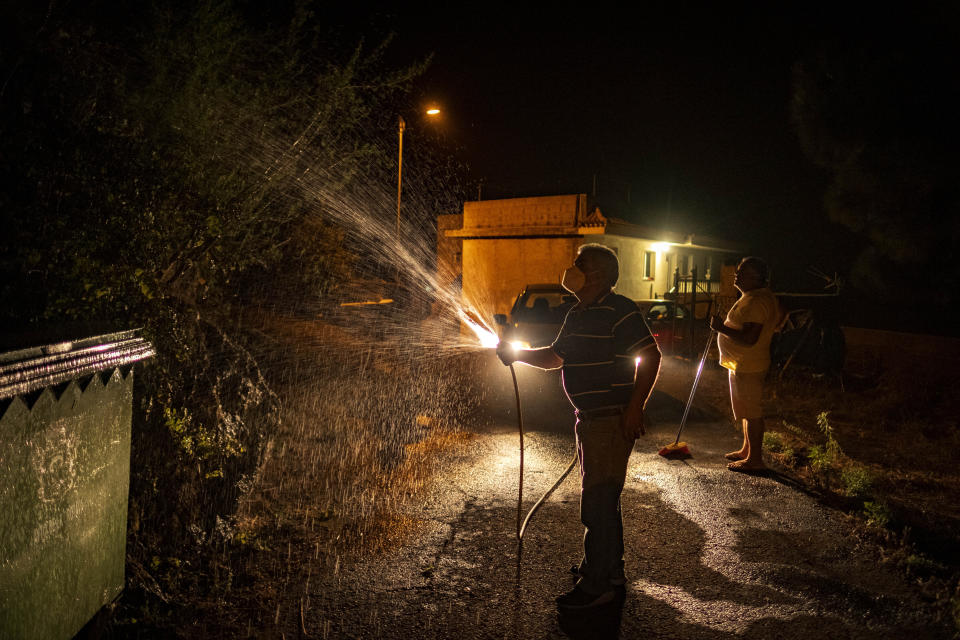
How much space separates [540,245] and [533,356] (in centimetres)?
1823

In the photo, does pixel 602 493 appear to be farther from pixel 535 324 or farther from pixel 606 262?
pixel 535 324

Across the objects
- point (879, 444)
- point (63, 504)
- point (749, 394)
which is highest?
point (749, 394)

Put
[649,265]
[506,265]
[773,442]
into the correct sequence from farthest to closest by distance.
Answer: [649,265] < [506,265] < [773,442]

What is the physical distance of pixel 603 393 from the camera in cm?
347

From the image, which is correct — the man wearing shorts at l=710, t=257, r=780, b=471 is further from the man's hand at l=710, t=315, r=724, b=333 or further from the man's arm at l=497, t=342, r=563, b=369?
the man's arm at l=497, t=342, r=563, b=369

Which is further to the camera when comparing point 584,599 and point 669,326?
point 669,326

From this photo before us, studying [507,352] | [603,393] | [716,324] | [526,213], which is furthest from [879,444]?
[526,213]

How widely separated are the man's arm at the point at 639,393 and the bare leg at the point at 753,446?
2.88 meters

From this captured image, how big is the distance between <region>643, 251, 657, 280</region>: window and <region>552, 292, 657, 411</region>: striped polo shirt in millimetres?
22100

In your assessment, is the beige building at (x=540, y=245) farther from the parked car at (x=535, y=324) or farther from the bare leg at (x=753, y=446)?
the bare leg at (x=753, y=446)

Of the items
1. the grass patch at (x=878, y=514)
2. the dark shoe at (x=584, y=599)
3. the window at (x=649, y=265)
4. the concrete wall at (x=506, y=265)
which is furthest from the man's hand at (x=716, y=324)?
the window at (x=649, y=265)

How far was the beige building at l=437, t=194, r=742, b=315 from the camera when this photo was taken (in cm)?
2100

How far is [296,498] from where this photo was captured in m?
5.07

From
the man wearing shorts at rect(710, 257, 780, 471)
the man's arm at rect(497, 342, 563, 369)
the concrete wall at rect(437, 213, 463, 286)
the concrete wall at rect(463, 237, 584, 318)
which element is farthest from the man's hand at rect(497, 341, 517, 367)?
the concrete wall at rect(437, 213, 463, 286)
